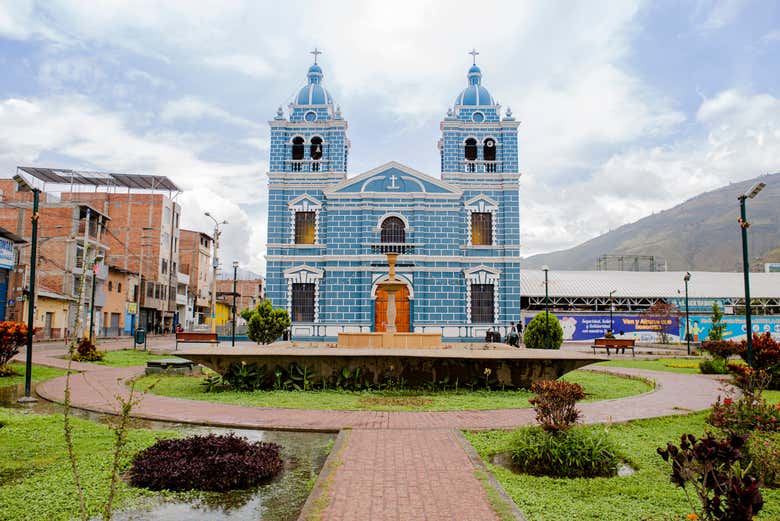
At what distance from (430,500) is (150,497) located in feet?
8.47

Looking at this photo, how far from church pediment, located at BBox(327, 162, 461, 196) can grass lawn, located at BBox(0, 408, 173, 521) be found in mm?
21705

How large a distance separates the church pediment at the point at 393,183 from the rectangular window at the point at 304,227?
178cm

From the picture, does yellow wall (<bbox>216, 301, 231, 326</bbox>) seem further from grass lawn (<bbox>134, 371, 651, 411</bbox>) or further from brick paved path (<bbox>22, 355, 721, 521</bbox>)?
grass lawn (<bbox>134, 371, 651, 411</bbox>)

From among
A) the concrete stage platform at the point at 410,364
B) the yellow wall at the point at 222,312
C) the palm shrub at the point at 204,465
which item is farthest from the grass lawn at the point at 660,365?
the yellow wall at the point at 222,312

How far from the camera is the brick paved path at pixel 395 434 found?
4969 millimetres

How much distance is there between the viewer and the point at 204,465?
5.77m

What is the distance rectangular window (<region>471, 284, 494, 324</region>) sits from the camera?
2930 cm

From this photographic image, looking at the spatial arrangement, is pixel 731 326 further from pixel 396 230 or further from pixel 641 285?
pixel 396 230

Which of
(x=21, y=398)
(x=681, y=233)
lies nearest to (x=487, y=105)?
(x=21, y=398)

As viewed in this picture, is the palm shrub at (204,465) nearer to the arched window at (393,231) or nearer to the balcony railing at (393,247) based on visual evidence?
the balcony railing at (393,247)

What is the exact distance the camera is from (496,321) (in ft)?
95.5

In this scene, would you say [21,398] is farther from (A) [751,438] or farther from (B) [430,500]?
(A) [751,438]

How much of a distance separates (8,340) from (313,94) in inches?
841

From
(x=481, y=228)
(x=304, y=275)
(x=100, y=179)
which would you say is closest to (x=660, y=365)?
(x=481, y=228)
